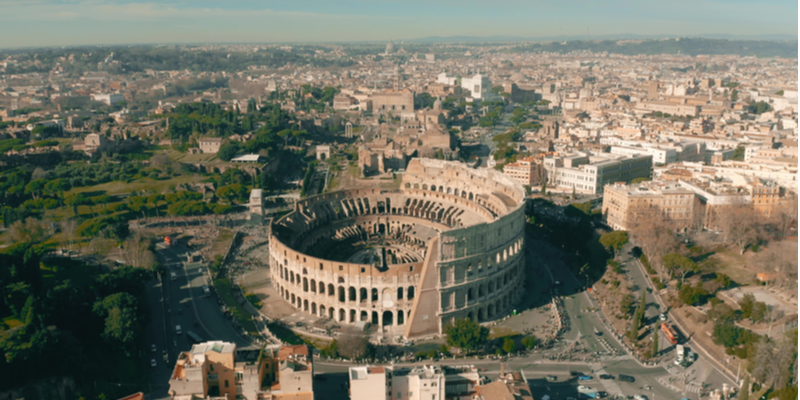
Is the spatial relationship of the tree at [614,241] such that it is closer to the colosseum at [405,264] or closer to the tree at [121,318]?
the colosseum at [405,264]

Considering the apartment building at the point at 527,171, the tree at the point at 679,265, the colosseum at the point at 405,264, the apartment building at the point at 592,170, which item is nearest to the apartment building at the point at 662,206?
the tree at the point at 679,265

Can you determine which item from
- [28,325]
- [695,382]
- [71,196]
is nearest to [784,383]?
[695,382]

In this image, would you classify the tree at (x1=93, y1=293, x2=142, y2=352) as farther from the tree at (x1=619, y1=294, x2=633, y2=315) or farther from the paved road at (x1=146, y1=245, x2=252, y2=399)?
the tree at (x1=619, y1=294, x2=633, y2=315)

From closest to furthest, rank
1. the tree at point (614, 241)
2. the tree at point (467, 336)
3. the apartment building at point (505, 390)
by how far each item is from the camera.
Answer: the apartment building at point (505, 390) → the tree at point (467, 336) → the tree at point (614, 241)

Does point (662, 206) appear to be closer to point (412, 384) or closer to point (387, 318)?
point (387, 318)

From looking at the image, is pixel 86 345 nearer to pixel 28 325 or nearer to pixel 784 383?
pixel 28 325
